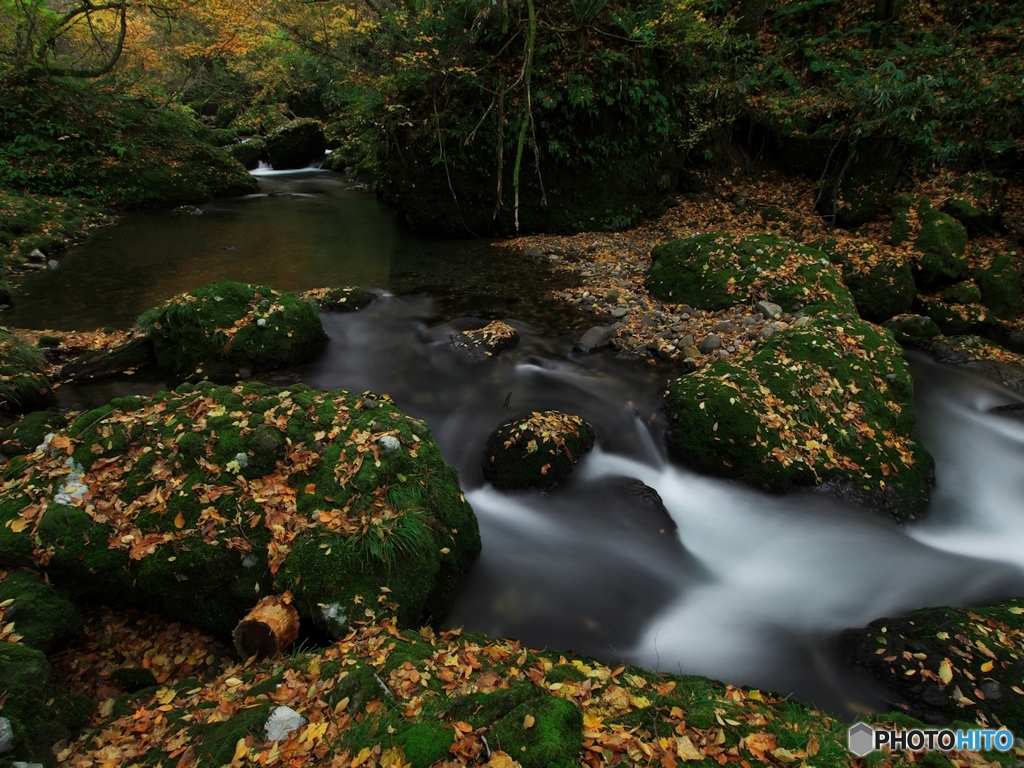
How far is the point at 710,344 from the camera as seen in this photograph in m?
7.79

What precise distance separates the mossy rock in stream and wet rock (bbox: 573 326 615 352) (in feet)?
13.5

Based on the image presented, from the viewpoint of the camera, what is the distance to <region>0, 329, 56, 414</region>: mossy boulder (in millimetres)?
5945

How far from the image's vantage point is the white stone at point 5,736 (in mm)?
2467

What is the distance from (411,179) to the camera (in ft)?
44.4

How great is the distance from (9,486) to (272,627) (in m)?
2.37

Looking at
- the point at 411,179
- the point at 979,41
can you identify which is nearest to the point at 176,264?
the point at 411,179

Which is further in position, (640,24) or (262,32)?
(262,32)

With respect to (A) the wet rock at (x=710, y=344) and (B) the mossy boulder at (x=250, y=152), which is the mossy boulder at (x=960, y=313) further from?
(B) the mossy boulder at (x=250, y=152)

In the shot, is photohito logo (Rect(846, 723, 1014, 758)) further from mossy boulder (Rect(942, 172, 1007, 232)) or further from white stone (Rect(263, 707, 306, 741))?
mossy boulder (Rect(942, 172, 1007, 232))

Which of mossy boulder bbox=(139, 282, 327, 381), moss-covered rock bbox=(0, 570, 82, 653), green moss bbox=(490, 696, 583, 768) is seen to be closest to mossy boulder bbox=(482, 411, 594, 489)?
green moss bbox=(490, 696, 583, 768)

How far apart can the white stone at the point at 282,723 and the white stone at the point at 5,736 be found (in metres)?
1.15

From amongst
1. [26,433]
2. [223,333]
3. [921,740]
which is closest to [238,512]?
[26,433]

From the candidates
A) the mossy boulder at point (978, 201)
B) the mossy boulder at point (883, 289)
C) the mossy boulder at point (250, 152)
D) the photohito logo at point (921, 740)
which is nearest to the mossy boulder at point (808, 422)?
the photohito logo at point (921, 740)

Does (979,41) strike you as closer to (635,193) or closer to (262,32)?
(635,193)
